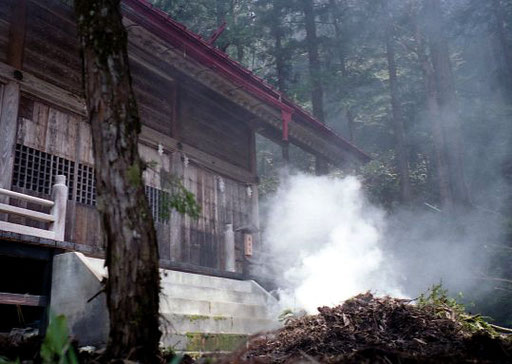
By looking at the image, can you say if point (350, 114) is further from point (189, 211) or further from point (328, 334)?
point (189, 211)

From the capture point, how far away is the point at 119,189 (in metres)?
2.65

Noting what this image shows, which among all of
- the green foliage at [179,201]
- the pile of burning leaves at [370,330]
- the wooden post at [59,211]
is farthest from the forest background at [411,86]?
the green foliage at [179,201]

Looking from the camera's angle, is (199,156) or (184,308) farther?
(199,156)

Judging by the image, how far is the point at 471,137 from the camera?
70.7 ft

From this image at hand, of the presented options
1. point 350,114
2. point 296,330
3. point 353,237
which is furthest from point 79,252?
point 350,114

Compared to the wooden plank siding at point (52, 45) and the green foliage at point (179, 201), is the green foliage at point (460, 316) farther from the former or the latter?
the wooden plank siding at point (52, 45)

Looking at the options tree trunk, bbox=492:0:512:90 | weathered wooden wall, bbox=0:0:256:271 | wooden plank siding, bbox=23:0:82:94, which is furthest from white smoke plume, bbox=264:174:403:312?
tree trunk, bbox=492:0:512:90

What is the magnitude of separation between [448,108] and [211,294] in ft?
37.8

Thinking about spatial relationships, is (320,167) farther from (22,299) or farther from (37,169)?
(22,299)

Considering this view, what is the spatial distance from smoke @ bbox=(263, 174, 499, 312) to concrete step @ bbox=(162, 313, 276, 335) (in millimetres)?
3649

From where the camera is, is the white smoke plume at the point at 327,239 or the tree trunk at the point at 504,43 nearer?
the white smoke plume at the point at 327,239

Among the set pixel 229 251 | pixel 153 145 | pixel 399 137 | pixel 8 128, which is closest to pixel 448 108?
pixel 399 137

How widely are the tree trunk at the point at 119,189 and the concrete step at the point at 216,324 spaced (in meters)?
3.21

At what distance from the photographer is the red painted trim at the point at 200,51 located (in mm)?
7781
